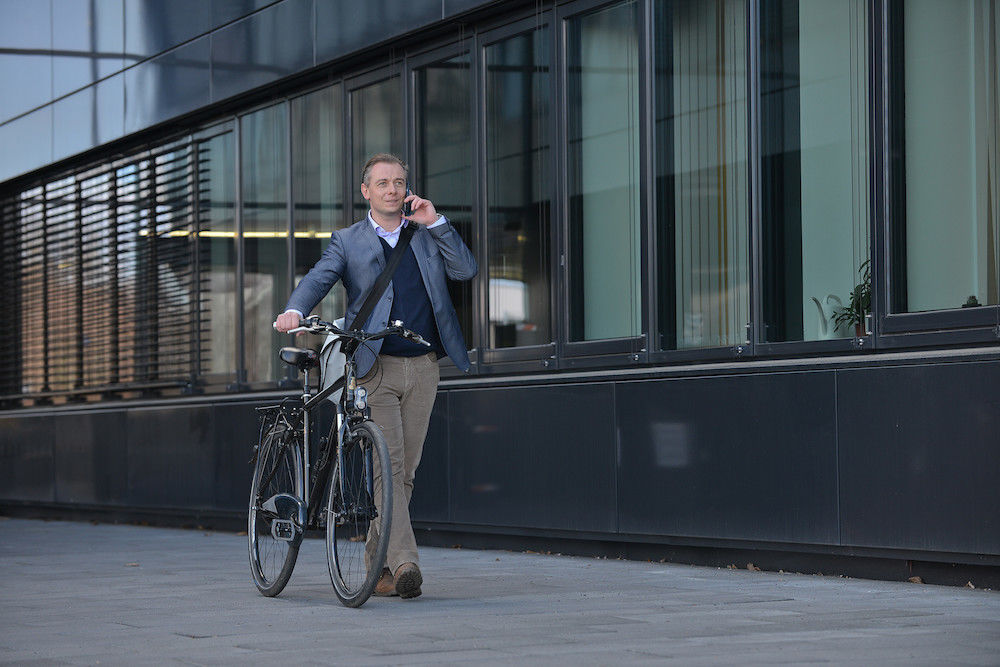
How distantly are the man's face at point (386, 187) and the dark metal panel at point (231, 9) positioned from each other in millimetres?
6340

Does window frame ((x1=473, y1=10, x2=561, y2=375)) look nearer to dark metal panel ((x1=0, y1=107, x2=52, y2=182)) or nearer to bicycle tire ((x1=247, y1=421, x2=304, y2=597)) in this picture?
bicycle tire ((x1=247, y1=421, x2=304, y2=597))

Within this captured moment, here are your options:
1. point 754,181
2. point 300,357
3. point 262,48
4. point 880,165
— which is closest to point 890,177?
point 880,165

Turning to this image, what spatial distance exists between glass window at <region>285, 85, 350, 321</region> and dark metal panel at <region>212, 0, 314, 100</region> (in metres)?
0.32

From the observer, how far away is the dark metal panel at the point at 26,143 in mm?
17438

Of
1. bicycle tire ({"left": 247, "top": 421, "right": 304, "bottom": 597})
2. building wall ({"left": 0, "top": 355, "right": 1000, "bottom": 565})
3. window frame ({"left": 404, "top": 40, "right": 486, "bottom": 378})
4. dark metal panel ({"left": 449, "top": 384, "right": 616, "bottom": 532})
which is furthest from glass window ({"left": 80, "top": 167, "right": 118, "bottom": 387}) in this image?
bicycle tire ({"left": 247, "top": 421, "right": 304, "bottom": 597})

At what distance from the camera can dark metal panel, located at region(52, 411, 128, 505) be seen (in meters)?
15.7

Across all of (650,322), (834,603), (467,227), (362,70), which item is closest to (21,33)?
(362,70)

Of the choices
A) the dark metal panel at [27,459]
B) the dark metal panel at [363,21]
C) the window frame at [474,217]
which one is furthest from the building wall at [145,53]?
the dark metal panel at [27,459]

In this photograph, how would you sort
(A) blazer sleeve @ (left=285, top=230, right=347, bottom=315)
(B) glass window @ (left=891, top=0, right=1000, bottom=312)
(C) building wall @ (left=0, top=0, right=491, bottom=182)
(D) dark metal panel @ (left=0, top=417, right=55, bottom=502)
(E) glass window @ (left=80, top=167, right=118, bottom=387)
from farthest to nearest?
1. (D) dark metal panel @ (left=0, top=417, right=55, bottom=502)
2. (E) glass window @ (left=80, top=167, right=118, bottom=387)
3. (C) building wall @ (left=0, top=0, right=491, bottom=182)
4. (B) glass window @ (left=891, top=0, right=1000, bottom=312)
5. (A) blazer sleeve @ (left=285, top=230, right=347, bottom=315)

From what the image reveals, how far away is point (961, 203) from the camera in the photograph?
7.89m

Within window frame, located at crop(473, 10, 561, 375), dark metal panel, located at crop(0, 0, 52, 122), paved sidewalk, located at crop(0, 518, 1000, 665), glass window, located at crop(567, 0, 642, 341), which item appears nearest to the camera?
paved sidewalk, located at crop(0, 518, 1000, 665)

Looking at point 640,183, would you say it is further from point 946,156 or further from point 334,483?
point 334,483

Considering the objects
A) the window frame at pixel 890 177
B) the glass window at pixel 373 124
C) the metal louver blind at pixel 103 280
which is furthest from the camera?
the metal louver blind at pixel 103 280

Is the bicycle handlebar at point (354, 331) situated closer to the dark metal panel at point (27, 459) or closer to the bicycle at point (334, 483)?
the bicycle at point (334, 483)
